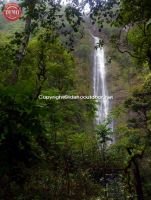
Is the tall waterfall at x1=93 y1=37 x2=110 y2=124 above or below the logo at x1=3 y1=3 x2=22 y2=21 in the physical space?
above

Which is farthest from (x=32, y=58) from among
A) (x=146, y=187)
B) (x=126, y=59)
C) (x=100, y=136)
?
(x=126, y=59)

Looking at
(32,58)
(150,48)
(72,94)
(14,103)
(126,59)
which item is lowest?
(14,103)

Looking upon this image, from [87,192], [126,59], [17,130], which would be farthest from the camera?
[126,59]

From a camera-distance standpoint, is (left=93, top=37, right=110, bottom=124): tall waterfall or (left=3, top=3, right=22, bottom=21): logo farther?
(left=93, top=37, right=110, bottom=124): tall waterfall

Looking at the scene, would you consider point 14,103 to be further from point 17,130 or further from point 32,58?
point 32,58

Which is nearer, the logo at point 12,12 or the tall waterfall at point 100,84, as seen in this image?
the logo at point 12,12

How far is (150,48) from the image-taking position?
10.1 metres

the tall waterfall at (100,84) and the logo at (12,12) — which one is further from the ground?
the tall waterfall at (100,84)

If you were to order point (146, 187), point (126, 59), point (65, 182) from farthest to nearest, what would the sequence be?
point (126, 59) → point (146, 187) → point (65, 182)

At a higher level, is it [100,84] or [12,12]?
[100,84]

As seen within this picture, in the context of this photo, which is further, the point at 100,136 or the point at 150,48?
the point at 100,136

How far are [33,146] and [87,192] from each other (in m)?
3.72

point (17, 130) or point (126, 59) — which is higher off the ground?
point (126, 59)

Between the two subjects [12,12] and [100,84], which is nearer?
[12,12]
